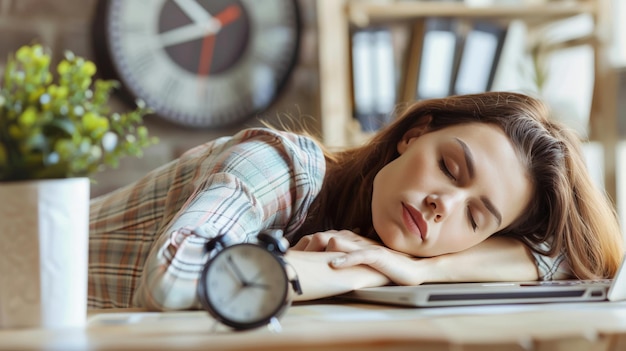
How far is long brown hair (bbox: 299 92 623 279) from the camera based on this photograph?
1.42 m

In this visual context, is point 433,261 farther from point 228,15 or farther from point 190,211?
point 228,15

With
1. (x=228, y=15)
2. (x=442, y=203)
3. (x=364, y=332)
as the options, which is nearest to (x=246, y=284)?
(x=364, y=332)

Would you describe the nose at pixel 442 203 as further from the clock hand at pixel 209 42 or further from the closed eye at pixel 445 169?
the clock hand at pixel 209 42

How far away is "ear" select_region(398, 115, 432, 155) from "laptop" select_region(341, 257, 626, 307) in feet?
1.22

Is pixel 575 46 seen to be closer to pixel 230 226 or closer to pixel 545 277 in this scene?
pixel 545 277

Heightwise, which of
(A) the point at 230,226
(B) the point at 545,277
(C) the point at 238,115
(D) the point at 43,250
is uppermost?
(D) the point at 43,250

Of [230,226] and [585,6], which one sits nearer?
[230,226]

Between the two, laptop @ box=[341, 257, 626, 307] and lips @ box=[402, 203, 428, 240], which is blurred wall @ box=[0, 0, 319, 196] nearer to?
lips @ box=[402, 203, 428, 240]

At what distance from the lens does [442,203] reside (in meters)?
1.28

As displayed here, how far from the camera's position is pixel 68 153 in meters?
0.83

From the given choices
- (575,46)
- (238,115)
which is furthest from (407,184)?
(575,46)

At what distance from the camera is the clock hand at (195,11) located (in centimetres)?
273

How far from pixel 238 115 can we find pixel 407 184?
59.7 inches

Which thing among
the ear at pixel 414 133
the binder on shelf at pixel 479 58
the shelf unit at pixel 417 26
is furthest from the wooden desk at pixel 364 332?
the binder on shelf at pixel 479 58
